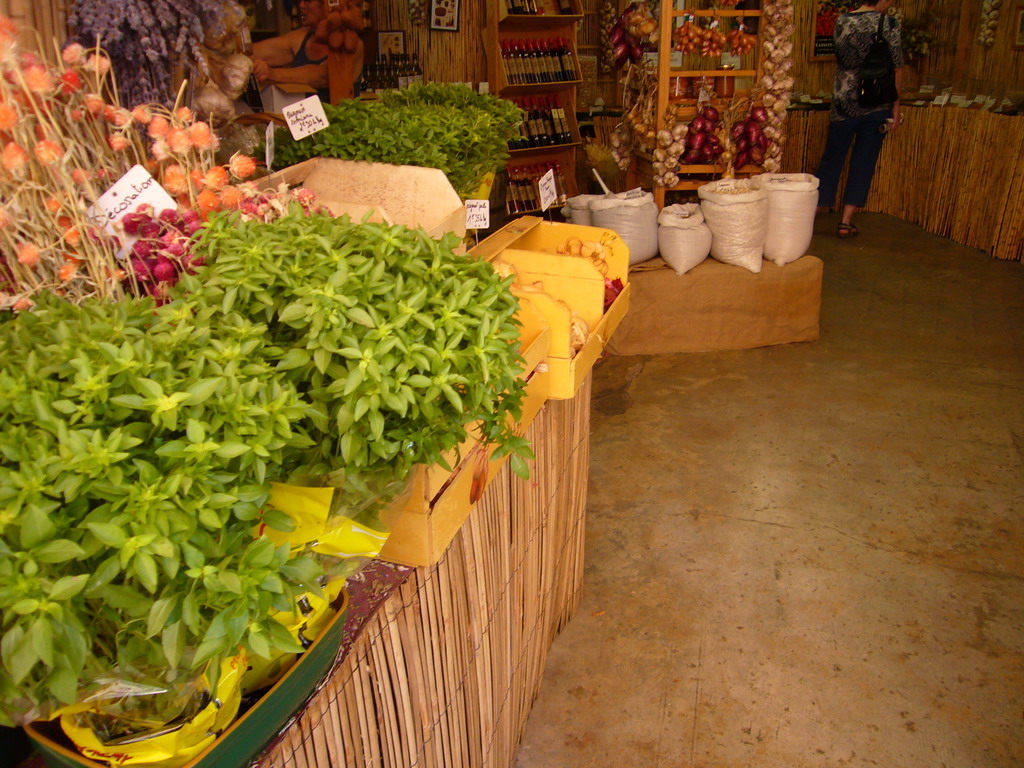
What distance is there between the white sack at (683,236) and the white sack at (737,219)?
0.06 meters

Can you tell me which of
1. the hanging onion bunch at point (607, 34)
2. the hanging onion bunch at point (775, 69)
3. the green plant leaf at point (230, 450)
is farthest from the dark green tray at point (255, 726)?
the hanging onion bunch at point (607, 34)

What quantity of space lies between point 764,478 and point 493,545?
1828mm

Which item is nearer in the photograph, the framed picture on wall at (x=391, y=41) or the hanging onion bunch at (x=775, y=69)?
the hanging onion bunch at (x=775, y=69)

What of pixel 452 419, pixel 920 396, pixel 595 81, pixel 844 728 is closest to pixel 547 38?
pixel 595 81

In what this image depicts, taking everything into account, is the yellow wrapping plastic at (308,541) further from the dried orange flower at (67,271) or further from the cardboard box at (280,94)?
the cardboard box at (280,94)

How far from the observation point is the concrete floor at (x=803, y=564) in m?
2.06

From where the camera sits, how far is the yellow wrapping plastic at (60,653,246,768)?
2.50 feet

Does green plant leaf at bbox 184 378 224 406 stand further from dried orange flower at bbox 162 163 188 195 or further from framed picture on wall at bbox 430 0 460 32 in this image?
framed picture on wall at bbox 430 0 460 32

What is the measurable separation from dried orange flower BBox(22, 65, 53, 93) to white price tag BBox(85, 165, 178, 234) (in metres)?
0.16

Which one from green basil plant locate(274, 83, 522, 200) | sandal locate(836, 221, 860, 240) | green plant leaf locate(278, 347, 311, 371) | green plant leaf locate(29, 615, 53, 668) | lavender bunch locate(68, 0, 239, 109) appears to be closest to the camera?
green plant leaf locate(29, 615, 53, 668)

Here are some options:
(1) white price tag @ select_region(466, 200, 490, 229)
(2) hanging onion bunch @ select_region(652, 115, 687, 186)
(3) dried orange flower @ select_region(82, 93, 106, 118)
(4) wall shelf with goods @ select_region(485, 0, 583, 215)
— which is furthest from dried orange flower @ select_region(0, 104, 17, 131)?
(4) wall shelf with goods @ select_region(485, 0, 583, 215)

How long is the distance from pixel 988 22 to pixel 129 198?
774 centimetres

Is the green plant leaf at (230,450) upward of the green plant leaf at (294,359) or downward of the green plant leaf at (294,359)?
downward

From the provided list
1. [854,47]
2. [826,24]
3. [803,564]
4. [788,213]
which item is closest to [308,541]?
[803,564]
